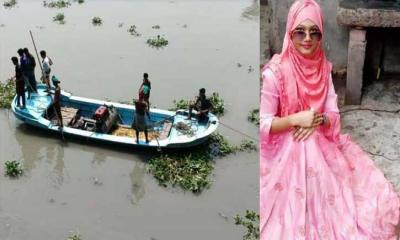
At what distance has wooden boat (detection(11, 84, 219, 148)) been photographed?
11.0 metres

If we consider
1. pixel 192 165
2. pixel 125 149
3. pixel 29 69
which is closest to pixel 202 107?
pixel 192 165

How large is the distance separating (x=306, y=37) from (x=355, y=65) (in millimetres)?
1580

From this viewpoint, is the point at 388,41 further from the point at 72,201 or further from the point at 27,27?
the point at 27,27

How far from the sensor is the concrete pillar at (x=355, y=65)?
419 centimetres

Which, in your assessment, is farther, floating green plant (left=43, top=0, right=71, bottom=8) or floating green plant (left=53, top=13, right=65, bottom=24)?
floating green plant (left=43, top=0, right=71, bottom=8)

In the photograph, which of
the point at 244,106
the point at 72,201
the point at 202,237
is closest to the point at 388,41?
the point at 202,237

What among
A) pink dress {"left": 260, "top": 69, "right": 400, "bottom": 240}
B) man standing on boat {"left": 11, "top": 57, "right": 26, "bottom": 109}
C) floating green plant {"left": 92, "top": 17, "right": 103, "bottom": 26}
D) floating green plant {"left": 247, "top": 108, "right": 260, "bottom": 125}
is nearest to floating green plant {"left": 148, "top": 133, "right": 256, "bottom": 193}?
floating green plant {"left": 247, "top": 108, "right": 260, "bottom": 125}

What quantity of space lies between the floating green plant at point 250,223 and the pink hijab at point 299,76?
19.3 ft

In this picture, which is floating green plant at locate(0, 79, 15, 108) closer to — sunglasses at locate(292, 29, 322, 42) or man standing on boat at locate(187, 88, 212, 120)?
man standing on boat at locate(187, 88, 212, 120)

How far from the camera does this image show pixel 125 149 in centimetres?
1165

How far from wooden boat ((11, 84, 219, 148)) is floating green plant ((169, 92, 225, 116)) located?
989mm

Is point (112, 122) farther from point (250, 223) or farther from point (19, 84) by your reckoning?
point (250, 223)

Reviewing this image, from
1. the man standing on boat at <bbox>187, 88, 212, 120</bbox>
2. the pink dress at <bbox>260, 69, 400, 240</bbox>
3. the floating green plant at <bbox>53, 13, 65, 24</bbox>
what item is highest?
the pink dress at <bbox>260, 69, 400, 240</bbox>

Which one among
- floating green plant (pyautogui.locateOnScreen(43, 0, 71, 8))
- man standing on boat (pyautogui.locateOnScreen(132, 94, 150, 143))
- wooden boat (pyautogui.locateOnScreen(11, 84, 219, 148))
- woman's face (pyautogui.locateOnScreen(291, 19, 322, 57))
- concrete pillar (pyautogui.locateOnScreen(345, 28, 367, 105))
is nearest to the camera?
woman's face (pyautogui.locateOnScreen(291, 19, 322, 57))
